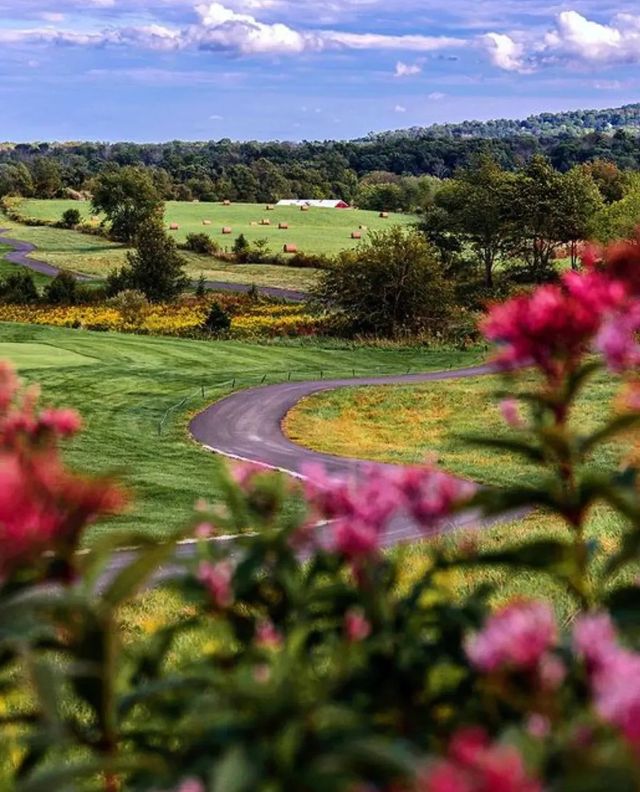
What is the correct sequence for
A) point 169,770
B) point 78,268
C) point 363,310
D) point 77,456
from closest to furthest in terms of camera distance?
point 169,770
point 77,456
point 363,310
point 78,268

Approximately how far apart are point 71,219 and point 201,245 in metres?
20.0

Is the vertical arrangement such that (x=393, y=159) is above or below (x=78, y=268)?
above

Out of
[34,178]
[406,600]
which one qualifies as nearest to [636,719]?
[406,600]

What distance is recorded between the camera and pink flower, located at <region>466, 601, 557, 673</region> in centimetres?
105

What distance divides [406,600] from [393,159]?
16148 centimetres

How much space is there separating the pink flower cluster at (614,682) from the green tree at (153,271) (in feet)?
180

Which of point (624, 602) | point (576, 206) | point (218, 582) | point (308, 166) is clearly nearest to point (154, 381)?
point (218, 582)

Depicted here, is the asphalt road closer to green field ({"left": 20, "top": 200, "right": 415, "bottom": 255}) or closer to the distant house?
green field ({"left": 20, "top": 200, "right": 415, "bottom": 255})

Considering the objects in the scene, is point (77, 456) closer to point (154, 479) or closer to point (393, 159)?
point (154, 479)

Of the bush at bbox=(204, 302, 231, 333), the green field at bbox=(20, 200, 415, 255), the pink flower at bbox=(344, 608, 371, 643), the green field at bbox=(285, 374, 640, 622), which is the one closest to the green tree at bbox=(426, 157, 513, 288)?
the green field at bbox=(20, 200, 415, 255)

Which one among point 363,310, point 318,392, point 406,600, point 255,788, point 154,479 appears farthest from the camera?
point 363,310

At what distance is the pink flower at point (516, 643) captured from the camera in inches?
41.5

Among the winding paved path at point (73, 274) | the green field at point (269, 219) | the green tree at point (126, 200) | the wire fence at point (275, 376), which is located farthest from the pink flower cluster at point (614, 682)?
the green tree at point (126, 200)

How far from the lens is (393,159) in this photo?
6225 inches
